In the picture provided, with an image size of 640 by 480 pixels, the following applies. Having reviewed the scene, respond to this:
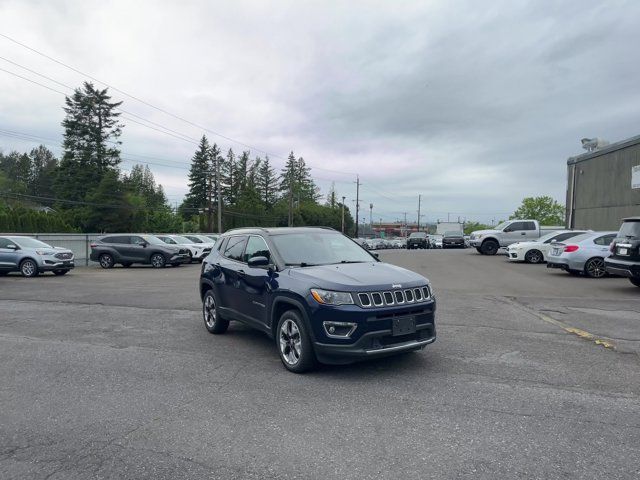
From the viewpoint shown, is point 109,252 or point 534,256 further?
point 109,252

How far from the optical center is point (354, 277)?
17.6 ft

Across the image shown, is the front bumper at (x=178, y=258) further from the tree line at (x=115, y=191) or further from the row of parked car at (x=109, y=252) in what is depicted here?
the tree line at (x=115, y=191)

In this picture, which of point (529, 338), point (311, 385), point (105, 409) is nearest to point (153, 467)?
point (105, 409)

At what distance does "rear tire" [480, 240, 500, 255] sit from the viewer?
1139 inches

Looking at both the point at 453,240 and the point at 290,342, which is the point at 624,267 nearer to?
the point at 290,342

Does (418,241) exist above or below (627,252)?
below

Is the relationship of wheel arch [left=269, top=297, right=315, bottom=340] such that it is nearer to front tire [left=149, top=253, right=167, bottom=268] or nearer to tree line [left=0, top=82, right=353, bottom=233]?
front tire [left=149, top=253, right=167, bottom=268]

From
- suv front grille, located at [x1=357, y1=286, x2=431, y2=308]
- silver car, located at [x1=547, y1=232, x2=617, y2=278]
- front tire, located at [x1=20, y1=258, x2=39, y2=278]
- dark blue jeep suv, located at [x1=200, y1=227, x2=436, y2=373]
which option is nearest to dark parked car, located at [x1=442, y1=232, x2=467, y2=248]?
silver car, located at [x1=547, y1=232, x2=617, y2=278]

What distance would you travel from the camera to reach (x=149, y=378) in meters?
5.37

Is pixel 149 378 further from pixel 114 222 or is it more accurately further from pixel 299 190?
pixel 299 190

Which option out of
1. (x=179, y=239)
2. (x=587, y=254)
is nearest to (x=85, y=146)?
(x=179, y=239)

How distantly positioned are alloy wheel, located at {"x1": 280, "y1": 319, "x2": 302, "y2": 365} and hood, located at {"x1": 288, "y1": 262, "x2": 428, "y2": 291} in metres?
0.56

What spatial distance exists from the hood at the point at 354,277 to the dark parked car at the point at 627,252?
327 inches

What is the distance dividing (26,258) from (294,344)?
Answer: 16858 millimetres
